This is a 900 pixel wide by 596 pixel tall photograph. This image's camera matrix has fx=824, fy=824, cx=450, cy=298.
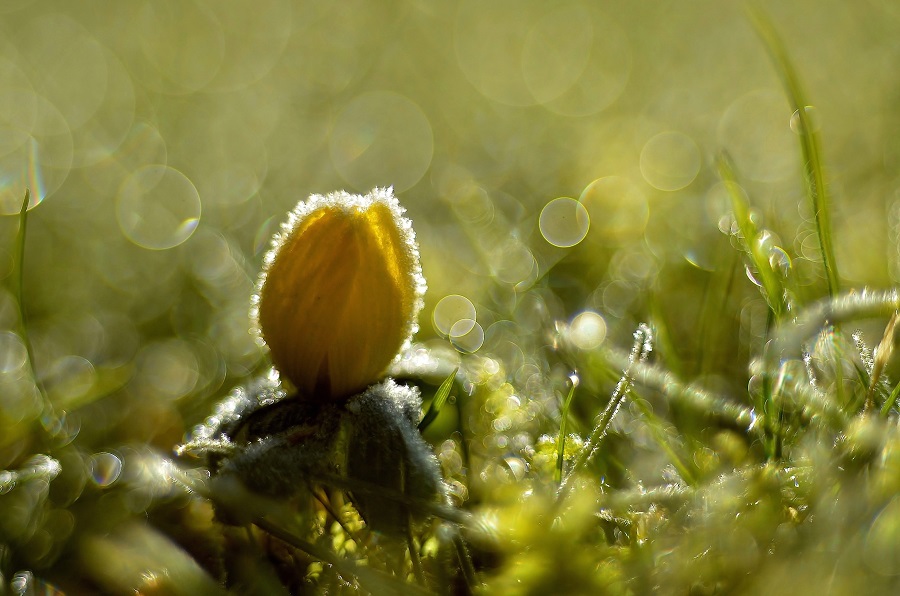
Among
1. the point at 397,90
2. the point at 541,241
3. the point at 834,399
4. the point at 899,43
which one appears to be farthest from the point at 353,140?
the point at 834,399

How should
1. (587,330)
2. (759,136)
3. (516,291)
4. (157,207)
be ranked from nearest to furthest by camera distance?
(587,330) → (516,291) → (157,207) → (759,136)

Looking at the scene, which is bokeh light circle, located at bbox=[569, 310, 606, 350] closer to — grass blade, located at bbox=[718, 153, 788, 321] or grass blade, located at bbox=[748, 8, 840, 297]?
grass blade, located at bbox=[718, 153, 788, 321]

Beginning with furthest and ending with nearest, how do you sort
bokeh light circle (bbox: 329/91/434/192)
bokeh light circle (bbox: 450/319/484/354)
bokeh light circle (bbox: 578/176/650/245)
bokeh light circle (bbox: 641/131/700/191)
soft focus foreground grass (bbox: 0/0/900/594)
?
bokeh light circle (bbox: 329/91/434/192) < bokeh light circle (bbox: 641/131/700/191) < bokeh light circle (bbox: 578/176/650/245) < bokeh light circle (bbox: 450/319/484/354) < soft focus foreground grass (bbox: 0/0/900/594)

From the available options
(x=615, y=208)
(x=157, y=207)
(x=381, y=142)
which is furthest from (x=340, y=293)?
(x=381, y=142)

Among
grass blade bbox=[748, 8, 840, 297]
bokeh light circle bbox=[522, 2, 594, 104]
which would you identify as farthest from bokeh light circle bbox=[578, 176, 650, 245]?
bokeh light circle bbox=[522, 2, 594, 104]

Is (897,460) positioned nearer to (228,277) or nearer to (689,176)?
(228,277)

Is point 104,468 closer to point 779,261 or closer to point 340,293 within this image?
point 340,293
